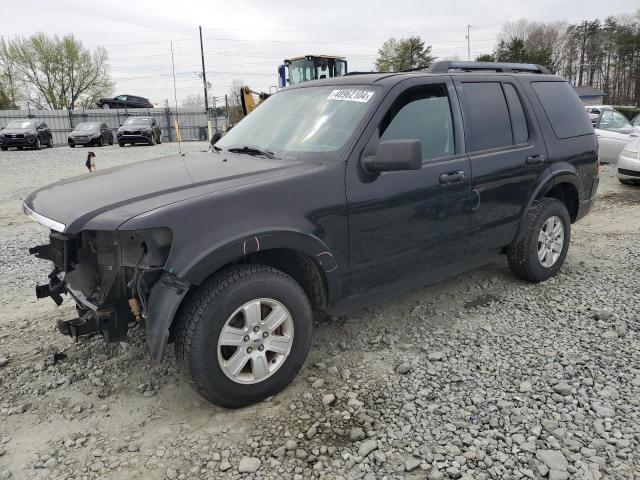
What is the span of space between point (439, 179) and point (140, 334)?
245 centimetres

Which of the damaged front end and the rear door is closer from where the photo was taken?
the damaged front end

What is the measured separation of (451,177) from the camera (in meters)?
3.60

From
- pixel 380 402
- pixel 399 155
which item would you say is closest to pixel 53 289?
pixel 380 402

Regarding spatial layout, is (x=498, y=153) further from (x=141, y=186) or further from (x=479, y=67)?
(x=141, y=186)

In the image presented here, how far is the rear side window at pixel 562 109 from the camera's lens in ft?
14.9

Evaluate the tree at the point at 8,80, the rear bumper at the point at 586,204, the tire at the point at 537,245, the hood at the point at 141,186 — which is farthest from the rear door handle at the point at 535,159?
the tree at the point at 8,80

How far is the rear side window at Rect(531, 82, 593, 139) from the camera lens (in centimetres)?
455

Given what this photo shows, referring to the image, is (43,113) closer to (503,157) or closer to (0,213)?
(0,213)

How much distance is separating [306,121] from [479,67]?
5.56 ft

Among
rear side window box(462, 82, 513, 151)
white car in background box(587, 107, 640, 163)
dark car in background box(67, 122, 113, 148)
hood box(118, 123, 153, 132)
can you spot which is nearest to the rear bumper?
rear side window box(462, 82, 513, 151)

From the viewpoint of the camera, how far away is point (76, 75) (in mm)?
52688

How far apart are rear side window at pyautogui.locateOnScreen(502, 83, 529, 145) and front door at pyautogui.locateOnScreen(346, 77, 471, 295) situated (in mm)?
716

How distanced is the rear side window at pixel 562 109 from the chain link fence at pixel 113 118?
106ft

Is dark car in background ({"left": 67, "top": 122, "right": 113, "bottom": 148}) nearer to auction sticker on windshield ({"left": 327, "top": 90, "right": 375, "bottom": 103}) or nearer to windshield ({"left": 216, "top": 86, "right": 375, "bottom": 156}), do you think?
windshield ({"left": 216, "top": 86, "right": 375, "bottom": 156})
